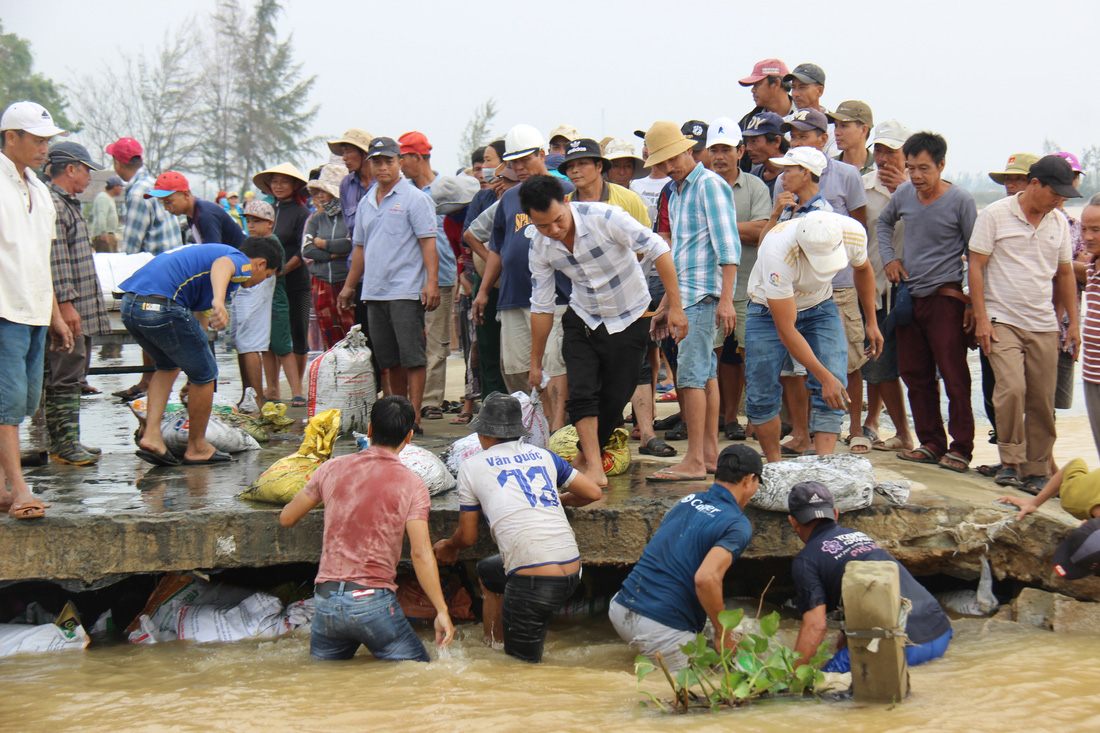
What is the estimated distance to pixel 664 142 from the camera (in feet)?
16.9

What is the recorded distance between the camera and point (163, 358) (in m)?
5.37

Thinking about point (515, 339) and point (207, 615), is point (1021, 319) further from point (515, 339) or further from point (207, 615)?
point (207, 615)

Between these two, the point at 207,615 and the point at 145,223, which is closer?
the point at 207,615

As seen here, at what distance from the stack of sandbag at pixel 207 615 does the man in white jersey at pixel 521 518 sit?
3.99ft

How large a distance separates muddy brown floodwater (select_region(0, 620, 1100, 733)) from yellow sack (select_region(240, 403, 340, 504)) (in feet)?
2.46

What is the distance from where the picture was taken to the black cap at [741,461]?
4.05 meters

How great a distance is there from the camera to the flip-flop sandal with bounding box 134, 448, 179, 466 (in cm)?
532

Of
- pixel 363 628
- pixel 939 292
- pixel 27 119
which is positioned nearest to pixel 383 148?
pixel 27 119

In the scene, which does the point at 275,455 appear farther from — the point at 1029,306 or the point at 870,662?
the point at 1029,306

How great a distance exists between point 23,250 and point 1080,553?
5.11 metres

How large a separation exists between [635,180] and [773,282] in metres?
3.13

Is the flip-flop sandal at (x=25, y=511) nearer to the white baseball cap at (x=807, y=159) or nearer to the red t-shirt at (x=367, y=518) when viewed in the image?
the red t-shirt at (x=367, y=518)

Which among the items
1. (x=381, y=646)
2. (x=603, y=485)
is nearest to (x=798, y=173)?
(x=603, y=485)

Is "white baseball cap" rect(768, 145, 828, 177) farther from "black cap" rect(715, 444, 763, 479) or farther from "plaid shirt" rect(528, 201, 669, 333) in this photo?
"black cap" rect(715, 444, 763, 479)
